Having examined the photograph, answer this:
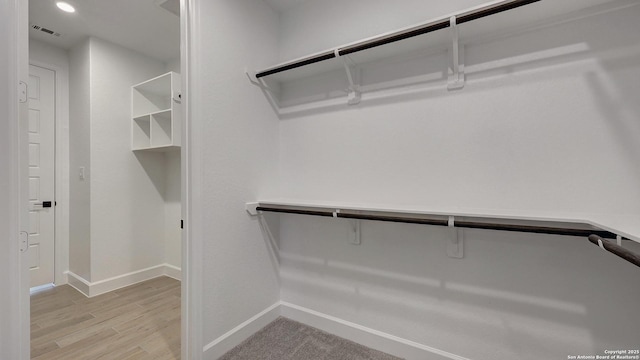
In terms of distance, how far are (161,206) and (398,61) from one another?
299 centimetres

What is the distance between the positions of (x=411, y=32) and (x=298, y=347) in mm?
1961

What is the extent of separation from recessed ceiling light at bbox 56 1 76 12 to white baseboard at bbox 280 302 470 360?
2.90m

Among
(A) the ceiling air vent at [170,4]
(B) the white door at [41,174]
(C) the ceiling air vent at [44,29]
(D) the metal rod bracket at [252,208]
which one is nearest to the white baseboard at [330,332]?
(D) the metal rod bracket at [252,208]

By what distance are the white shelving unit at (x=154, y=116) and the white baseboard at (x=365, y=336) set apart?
191 cm

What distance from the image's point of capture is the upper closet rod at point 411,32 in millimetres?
1171

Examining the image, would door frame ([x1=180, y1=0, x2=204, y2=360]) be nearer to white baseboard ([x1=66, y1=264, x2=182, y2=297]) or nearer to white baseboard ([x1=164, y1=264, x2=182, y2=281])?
white baseboard ([x1=66, y1=264, x2=182, y2=297])

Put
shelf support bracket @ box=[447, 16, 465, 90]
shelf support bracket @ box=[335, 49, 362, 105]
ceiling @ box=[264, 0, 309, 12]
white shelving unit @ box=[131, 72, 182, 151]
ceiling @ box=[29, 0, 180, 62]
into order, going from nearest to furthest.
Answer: shelf support bracket @ box=[447, 16, 465, 90] → shelf support bracket @ box=[335, 49, 362, 105] → ceiling @ box=[264, 0, 309, 12] → ceiling @ box=[29, 0, 180, 62] → white shelving unit @ box=[131, 72, 182, 151]

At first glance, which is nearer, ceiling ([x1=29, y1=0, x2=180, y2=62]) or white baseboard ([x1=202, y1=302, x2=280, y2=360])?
white baseboard ([x1=202, y1=302, x2=280, y2=360])

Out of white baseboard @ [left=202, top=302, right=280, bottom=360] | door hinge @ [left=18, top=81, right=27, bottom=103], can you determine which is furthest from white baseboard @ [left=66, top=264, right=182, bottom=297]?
door hinge @ [left=18, top=81, right=27, bottom=103]

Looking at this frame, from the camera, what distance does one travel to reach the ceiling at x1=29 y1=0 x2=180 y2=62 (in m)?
2.17

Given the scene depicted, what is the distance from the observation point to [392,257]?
5.63ft

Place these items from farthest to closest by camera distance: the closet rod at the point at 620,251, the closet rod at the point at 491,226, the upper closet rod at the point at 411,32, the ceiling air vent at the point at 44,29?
the ceiling air vent at the point at 44,29, the upper closet rod at the point at 411,32, the closet rod at the point at 491,226, the closet rod at the point at 620,251

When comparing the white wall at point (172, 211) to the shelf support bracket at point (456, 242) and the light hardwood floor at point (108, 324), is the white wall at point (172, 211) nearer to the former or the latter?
the light hardwood floor at point (108, 324)

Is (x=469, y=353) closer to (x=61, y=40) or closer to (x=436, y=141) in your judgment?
(x=436, y=141)
